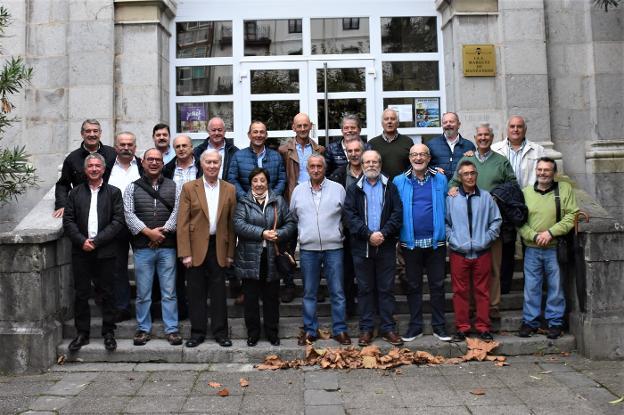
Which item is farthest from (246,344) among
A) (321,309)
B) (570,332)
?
(570,332)

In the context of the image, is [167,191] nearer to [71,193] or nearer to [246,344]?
[71,193]

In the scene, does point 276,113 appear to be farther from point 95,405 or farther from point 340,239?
point 95,405

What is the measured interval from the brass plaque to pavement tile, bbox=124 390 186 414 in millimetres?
6330

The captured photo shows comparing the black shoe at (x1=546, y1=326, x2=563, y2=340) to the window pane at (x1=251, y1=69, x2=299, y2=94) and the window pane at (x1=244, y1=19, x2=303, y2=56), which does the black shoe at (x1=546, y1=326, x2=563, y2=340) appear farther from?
the window pane at (x1=244, y1=19, x2=303, y2=56)

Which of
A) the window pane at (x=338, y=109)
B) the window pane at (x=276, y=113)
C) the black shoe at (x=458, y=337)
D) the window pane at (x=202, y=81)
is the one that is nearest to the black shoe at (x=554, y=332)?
the black shoe at (x=458, y=337)

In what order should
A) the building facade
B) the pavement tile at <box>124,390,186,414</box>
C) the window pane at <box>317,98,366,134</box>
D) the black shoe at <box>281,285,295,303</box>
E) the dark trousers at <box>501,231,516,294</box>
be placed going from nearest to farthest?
the pavement tile at <box>124,390,186,414</box>
the dark trousers at <box>501,231,516,294</box>
the black shoe at <box>281,285,295,303</box>
the building facade
the window pane at <box>317,98,366,134</box>

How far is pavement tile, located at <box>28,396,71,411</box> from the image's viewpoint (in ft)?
15.7

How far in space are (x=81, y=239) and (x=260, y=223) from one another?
5.70 feet

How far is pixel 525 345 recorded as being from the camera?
600cm

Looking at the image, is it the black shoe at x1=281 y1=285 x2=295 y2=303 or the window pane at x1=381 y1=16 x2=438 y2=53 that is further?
the window pane at x1=381 y1=16 x2=438 y2=53

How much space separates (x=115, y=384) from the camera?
532 cm

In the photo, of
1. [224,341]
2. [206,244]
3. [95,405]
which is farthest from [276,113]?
[95,405]

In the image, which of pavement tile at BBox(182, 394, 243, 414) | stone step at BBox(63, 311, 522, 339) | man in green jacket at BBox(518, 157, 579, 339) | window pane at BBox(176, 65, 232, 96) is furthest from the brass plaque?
pavement tile at BBox(182, 394, 243, 414)

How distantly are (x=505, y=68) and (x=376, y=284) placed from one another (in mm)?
4495
